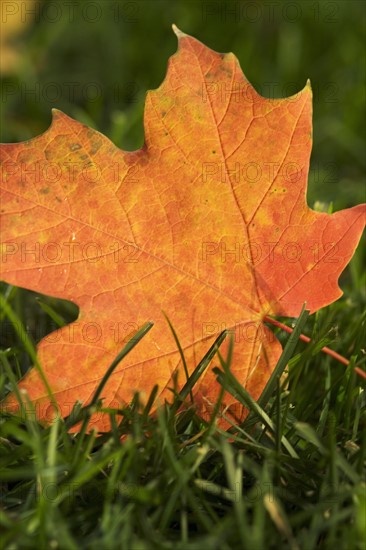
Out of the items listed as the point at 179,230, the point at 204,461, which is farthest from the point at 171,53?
the point at 204,461

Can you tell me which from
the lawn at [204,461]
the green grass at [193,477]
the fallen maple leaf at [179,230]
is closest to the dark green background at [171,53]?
the lawn at [204,461]

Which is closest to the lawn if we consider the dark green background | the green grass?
the green grass

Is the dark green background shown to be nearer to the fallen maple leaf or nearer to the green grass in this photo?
the fallen maple leaf

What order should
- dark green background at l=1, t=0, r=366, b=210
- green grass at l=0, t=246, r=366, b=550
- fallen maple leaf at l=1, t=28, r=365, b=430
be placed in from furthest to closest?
A: 1. dark green background at l=1, t=0, r=366, b=210
2. fallen maple leaf at l=1, t=28, r=365, b=430
3. green grass at l=0, t=246, r=366, b=550

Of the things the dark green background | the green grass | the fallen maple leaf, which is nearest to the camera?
the green grass

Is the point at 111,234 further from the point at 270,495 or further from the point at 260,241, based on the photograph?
the point at 270,495

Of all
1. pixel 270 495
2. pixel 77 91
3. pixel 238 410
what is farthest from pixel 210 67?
pixel 77 91
